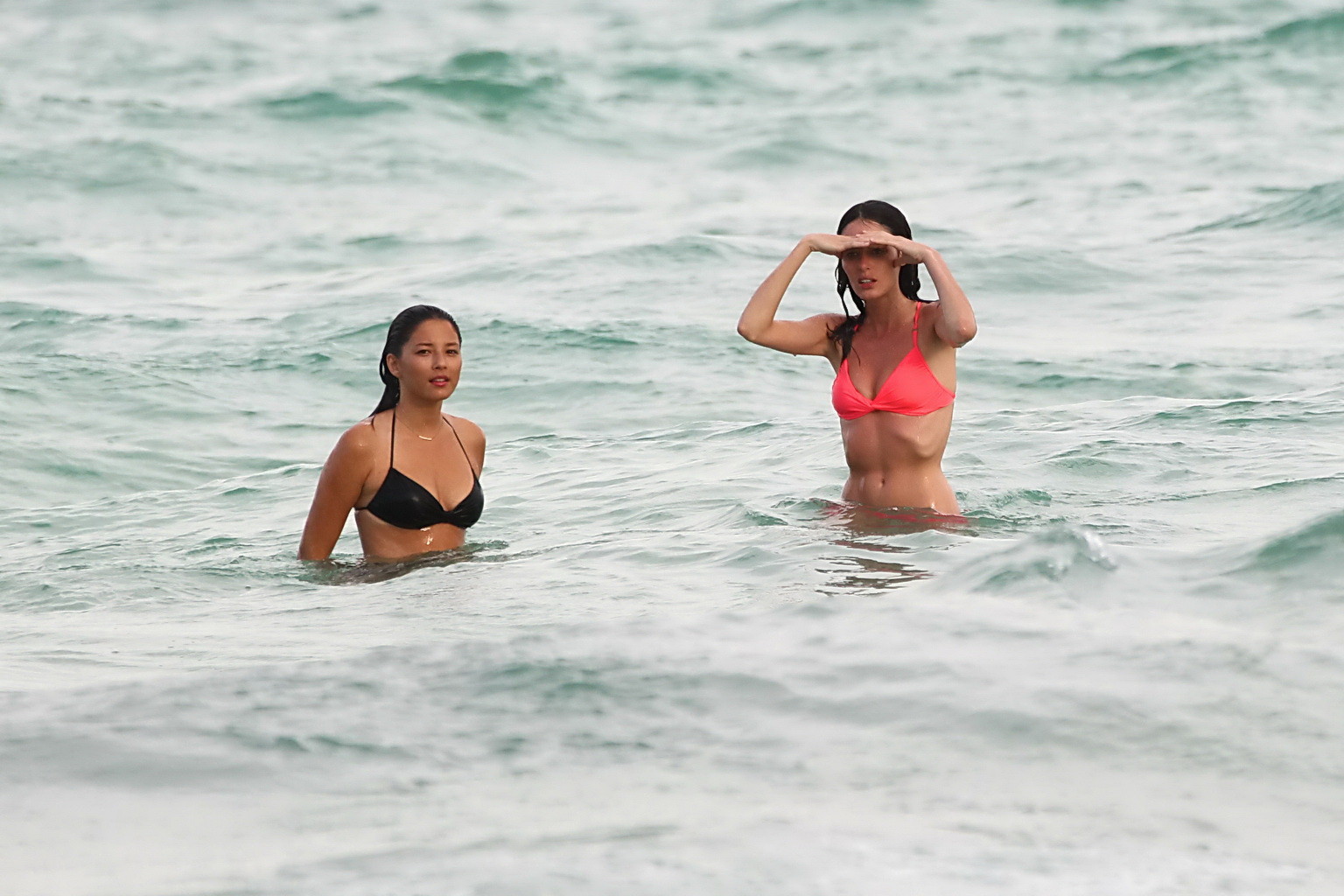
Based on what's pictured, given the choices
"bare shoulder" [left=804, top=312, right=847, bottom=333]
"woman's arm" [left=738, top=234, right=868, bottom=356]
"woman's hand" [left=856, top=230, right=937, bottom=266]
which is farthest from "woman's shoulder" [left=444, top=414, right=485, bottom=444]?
"woman's hand" [left=856, top=230, right=937, bottom=266]

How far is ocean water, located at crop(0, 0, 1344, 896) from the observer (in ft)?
12.8

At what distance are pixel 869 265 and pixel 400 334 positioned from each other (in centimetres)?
197

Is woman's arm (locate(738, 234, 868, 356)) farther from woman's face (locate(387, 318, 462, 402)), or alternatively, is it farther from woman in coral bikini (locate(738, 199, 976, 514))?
woman's face (locate(387, 318, 462, 402))

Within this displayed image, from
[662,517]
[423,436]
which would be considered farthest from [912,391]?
[423,436]

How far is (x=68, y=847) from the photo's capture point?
12.7 feet

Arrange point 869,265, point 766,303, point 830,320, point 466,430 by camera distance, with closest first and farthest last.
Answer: point 869,265 < point 766,303 < point 830,320 < point 466,430

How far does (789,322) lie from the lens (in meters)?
7.18

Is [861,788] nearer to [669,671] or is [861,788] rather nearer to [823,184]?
[669,671]

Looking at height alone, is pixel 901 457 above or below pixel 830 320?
below

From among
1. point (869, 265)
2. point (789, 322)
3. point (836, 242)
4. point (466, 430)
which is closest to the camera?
point (836, 242)

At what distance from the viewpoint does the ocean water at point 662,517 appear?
12.8 ft

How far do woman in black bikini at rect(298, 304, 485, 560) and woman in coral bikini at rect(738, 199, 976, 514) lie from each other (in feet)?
4.35

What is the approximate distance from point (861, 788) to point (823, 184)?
58.4 ft

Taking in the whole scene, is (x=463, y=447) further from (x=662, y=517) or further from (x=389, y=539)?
(x=662, y=517)
